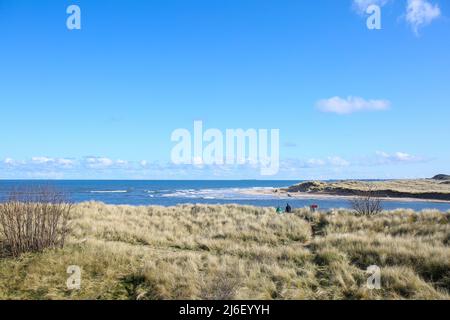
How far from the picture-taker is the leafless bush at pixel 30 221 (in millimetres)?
11000

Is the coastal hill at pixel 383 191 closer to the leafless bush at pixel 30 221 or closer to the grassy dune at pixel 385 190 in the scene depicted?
the grassy dune at pixel 385 190

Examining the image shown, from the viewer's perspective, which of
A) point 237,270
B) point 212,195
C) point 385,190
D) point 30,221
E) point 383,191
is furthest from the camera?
point 212,195

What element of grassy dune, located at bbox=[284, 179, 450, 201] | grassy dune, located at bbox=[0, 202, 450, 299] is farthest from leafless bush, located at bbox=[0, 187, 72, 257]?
grassy dune, located at bbox=[284, 179, 450, 201]

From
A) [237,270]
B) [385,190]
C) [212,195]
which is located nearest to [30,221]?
[237,270]

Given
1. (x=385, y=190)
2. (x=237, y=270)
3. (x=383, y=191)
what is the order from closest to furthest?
1. (x=237, y=270)
2. (x=383, y=191)
3. (x=385, y=190)

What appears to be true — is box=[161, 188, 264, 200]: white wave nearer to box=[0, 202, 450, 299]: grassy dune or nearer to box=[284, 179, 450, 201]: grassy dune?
box=[284, 179, 450, 201]: grassy dune

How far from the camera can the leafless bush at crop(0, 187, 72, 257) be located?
11000 millimetres

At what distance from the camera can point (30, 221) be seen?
11.3 metres

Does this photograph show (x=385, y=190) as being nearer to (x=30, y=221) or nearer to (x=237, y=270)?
(x=237, y=270)

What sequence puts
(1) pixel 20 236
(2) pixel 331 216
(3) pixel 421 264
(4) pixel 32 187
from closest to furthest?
(3) pixel 421 264, (1) pixel 20 236, (4) pixel 32 187, (2) pixel 331 216
